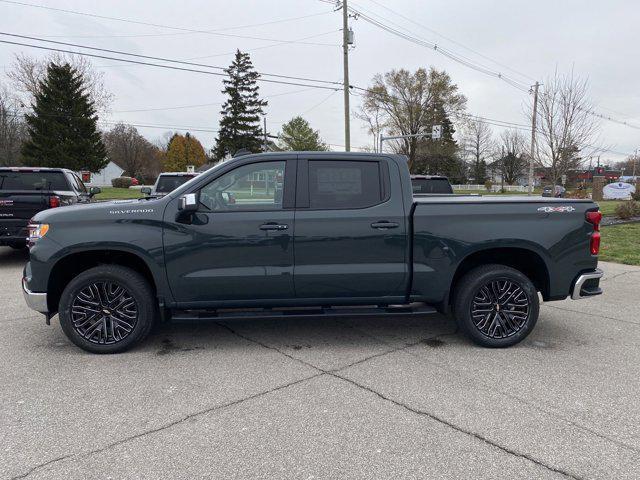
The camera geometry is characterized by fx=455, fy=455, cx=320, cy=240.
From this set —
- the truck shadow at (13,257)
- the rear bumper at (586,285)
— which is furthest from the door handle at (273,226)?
the truck shadow at (13,257)

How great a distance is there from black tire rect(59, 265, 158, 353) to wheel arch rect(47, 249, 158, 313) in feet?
0.47

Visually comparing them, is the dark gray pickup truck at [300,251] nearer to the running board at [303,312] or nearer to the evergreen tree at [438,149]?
the running board at [303,312]

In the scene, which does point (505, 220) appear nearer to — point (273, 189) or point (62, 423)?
point (273, 189)

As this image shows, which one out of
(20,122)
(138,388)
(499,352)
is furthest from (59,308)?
(20,122)

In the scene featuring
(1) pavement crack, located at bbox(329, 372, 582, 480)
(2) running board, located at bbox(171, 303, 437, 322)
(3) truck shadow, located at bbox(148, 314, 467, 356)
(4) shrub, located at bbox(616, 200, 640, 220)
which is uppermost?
(4) shrub, located at bbox(616, 200, 640, 220)

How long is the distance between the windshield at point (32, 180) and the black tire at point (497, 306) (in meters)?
8.47

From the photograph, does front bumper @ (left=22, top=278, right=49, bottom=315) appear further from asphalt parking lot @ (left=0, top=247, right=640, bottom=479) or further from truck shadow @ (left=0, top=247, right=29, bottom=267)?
truck shadow @ (left=0, top=247, right=29, bottom=267)

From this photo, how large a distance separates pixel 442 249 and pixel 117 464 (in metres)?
3.19

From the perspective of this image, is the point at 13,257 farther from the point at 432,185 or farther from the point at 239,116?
the point at 239,116

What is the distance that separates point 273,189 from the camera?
4.40 m

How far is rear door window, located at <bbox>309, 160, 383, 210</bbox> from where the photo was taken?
4402 mm

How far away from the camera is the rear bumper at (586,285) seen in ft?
14.7

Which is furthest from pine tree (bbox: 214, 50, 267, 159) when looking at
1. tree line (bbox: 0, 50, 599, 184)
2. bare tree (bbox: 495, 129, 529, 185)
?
bare tree (bbox: 495, 129, 529, 185)

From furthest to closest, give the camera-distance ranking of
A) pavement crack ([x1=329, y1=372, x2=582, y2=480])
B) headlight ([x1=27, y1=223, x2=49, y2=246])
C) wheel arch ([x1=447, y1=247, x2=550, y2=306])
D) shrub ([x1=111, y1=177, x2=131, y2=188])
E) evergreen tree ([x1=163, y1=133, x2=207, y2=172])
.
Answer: evergreen tree ([x1=163, y1=133, x2=207, y2=172])
shrub ([x1=111, y1=177, x2=131, y2=188])
wheel arch ([x1=447, y1=247, x2=550, y2=306])
headlight ([x1=27, y1=223, x2=49, y2=246])
pavement crack ([x1=329, y1=372, x2=582, y2=480])
